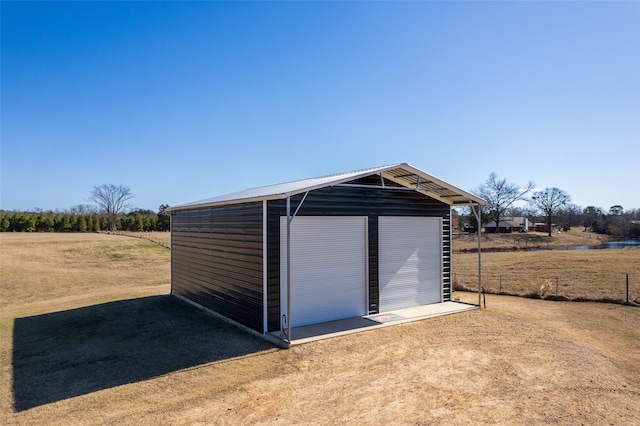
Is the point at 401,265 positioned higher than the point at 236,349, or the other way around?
the point at 401,265

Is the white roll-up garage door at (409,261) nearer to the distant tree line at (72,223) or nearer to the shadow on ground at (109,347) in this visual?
the shadow on ground at (109,347)

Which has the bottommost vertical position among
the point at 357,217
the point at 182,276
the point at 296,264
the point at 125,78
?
the point at 182,276

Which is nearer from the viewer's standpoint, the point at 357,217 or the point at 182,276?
the point at 357,217

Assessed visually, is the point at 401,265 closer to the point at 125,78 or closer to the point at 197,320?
the point at 197,320

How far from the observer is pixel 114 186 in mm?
63375

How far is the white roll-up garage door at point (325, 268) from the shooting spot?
27.4ft

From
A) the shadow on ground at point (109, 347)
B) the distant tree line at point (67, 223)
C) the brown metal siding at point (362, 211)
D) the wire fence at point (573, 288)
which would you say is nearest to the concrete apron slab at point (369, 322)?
the brown metal siding at point (362, 211)

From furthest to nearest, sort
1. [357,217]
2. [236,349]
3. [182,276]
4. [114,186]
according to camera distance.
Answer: [114,186] → [182,276] → [357,217] → [236,349]

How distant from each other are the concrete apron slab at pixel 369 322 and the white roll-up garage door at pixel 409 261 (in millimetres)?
303

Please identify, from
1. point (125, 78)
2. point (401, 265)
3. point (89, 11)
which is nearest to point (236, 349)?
point (401, 265)

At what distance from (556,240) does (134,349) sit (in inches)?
2087

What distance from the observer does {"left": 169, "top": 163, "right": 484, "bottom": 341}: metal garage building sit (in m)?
7.97

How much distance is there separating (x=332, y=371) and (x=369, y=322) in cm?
282

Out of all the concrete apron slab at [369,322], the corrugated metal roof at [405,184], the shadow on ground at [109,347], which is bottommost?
the shadow on ground at [109,347]
